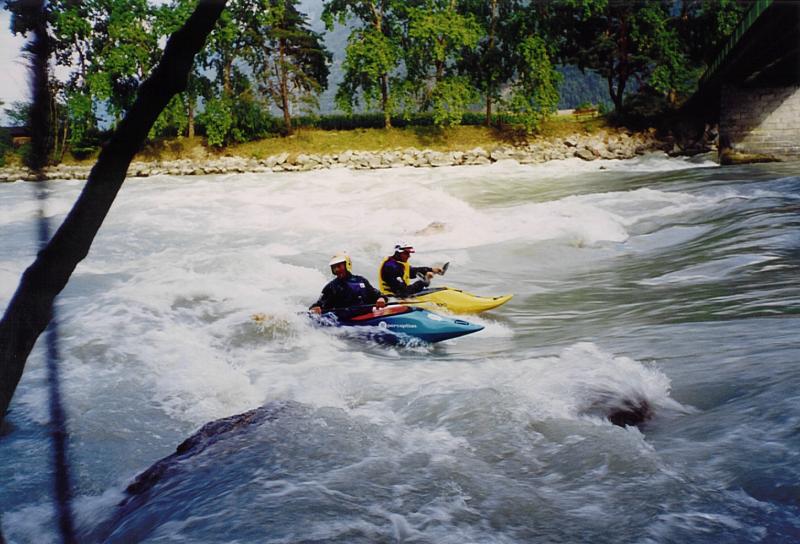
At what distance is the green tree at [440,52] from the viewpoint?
33.0 metres

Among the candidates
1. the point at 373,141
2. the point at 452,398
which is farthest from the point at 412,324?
the point at 373,141

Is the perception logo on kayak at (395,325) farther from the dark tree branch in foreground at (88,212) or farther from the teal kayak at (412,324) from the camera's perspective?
the dark tree branch in foreground at (88,212)

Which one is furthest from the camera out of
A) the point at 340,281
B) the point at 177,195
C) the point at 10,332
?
the point at 177,195

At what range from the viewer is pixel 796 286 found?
8414mm

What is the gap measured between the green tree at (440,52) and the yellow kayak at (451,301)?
976 inches

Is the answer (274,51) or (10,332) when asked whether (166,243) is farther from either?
(274,51)

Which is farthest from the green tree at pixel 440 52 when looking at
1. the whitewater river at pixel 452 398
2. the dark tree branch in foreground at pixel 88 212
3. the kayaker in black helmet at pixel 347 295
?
the dark tree branch in foreground at pixel 88 212

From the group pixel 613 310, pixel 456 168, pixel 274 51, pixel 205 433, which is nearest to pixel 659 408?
pixel 205 433

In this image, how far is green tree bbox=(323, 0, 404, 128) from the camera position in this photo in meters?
33.4

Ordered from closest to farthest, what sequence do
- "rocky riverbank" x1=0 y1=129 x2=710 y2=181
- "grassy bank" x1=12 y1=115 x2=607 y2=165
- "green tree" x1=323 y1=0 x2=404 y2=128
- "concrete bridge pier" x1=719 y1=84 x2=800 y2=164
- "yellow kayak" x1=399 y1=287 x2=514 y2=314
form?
"yellow kayak" x1=399 y1=287 x2=514 y2=314 → "concrete bridge pier" x1=719 y1=84 x2=800 y2=164 → "rocky riverbank" x1=0 y1=129 x2=710 y2=181 → "grassy bank" x1=12 y1=115 x2=607 y2=165 → "green tree" x1=323 y1=0 x2=404 y2=128

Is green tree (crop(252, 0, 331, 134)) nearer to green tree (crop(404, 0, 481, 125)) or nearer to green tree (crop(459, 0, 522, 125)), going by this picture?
green tree (crop(404, 0, 481, 125))

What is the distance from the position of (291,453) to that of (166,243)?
40.6 feet

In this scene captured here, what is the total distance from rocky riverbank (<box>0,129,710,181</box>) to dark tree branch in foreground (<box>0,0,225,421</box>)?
28.9 metres

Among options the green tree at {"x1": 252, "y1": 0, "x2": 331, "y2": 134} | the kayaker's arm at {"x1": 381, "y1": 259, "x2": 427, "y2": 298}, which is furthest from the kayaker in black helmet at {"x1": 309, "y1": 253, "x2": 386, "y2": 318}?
the green tree at {"x1": 252, "y1": 0, "x2": 331, "y2": 134}
